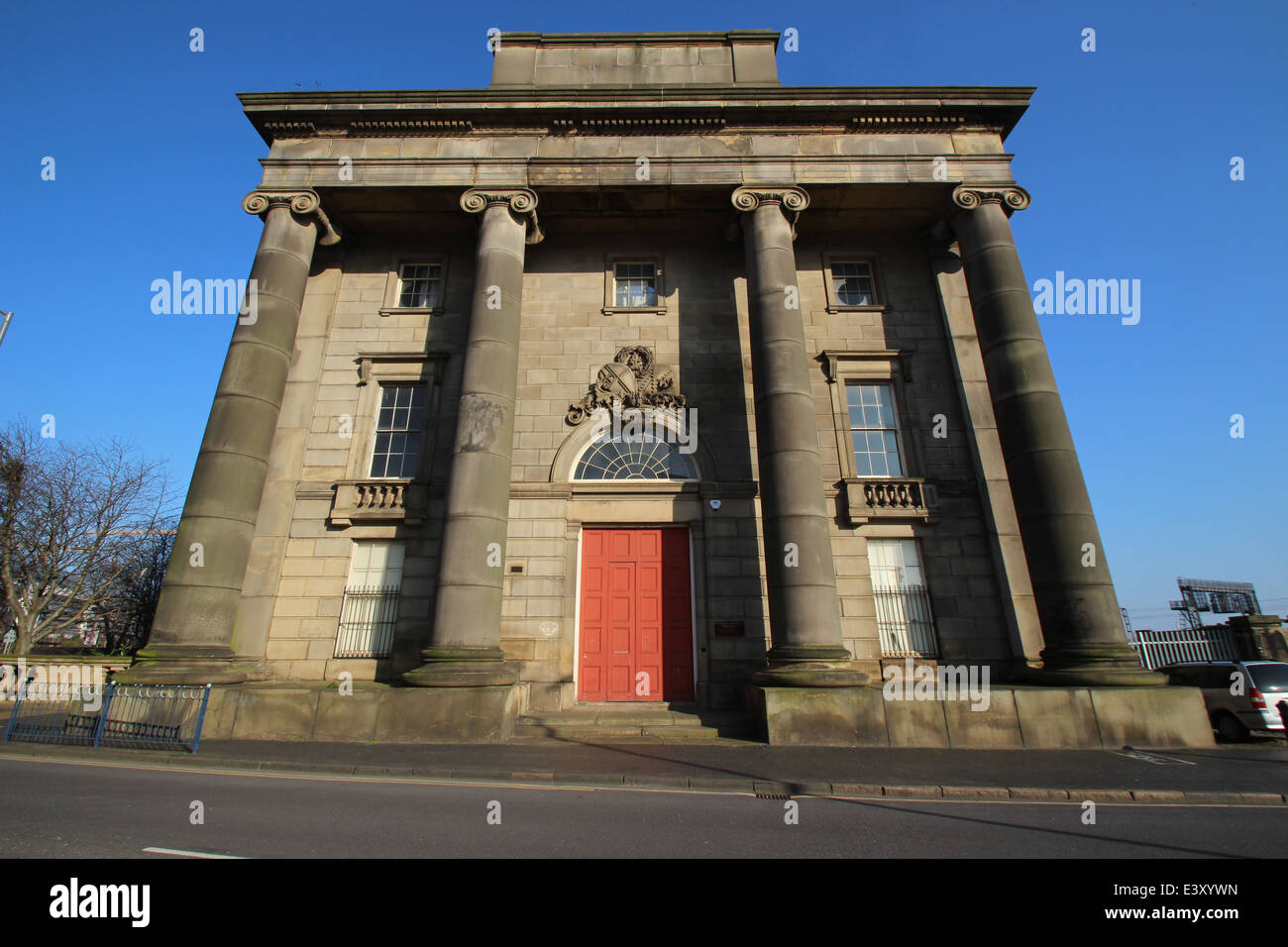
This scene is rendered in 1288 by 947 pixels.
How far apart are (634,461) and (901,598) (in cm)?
713

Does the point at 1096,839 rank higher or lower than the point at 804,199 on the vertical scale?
lower

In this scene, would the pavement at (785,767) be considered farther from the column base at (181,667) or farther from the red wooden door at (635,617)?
the red wooden door at (635,617)

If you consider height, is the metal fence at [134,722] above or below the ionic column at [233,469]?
below

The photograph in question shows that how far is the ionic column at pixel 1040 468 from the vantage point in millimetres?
10625

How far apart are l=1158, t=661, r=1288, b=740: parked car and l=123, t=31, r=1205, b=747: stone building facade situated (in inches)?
170

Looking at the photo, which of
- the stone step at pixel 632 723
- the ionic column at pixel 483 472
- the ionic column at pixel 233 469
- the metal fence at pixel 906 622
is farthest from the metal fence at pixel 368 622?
the metal fence at pixel 906 622

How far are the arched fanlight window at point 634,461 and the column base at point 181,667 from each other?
26.3 ft

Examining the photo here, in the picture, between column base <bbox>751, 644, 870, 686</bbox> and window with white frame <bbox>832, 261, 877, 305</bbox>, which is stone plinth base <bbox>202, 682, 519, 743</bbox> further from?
window with white frame <bbox>832, 261, 877, 305</bbox>

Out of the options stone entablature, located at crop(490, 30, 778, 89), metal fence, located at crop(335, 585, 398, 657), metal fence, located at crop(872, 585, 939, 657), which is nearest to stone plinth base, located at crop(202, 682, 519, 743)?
metal fence, located at crop(335, 585, 398, 657)

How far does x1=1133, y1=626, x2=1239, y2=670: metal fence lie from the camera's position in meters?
20.8

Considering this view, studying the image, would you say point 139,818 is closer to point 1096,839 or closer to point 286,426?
point 1096,839

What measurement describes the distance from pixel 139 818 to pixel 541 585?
25.9 ft
